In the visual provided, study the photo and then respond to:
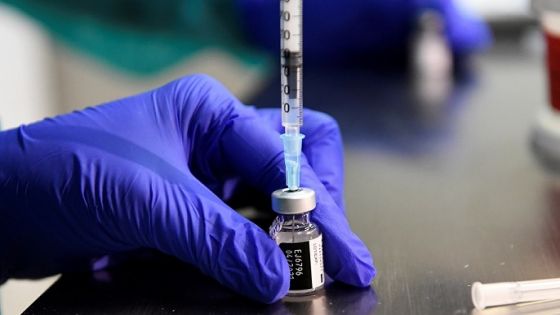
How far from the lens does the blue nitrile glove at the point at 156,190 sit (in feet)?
2.70

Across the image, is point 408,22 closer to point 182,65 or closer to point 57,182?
point 182,65

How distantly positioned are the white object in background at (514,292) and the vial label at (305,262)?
159 millimetres

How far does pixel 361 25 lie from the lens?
2148 millimetres

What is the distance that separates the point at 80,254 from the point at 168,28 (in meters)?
1.59

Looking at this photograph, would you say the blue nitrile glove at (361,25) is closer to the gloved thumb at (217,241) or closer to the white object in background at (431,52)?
the white object in background at (431,52)

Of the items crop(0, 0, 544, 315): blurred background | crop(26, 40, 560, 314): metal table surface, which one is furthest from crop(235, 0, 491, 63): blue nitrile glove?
crop(26, 40, 560, 314): metal table surface

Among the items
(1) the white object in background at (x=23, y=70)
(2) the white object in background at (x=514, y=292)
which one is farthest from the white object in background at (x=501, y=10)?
(2) the white object in background at (x=514, y=292)

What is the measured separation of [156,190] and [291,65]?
20cm

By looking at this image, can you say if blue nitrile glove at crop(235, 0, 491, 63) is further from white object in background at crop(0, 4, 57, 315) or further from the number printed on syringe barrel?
the number printed on syringe barrel

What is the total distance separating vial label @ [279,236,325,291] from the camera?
0.83m

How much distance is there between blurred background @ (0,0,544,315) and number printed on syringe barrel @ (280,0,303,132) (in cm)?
87

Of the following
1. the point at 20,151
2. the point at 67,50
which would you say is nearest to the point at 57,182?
the point at 20,151

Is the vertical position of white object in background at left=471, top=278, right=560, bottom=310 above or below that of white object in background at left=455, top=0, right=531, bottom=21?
below

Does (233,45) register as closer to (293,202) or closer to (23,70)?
(23,70)
